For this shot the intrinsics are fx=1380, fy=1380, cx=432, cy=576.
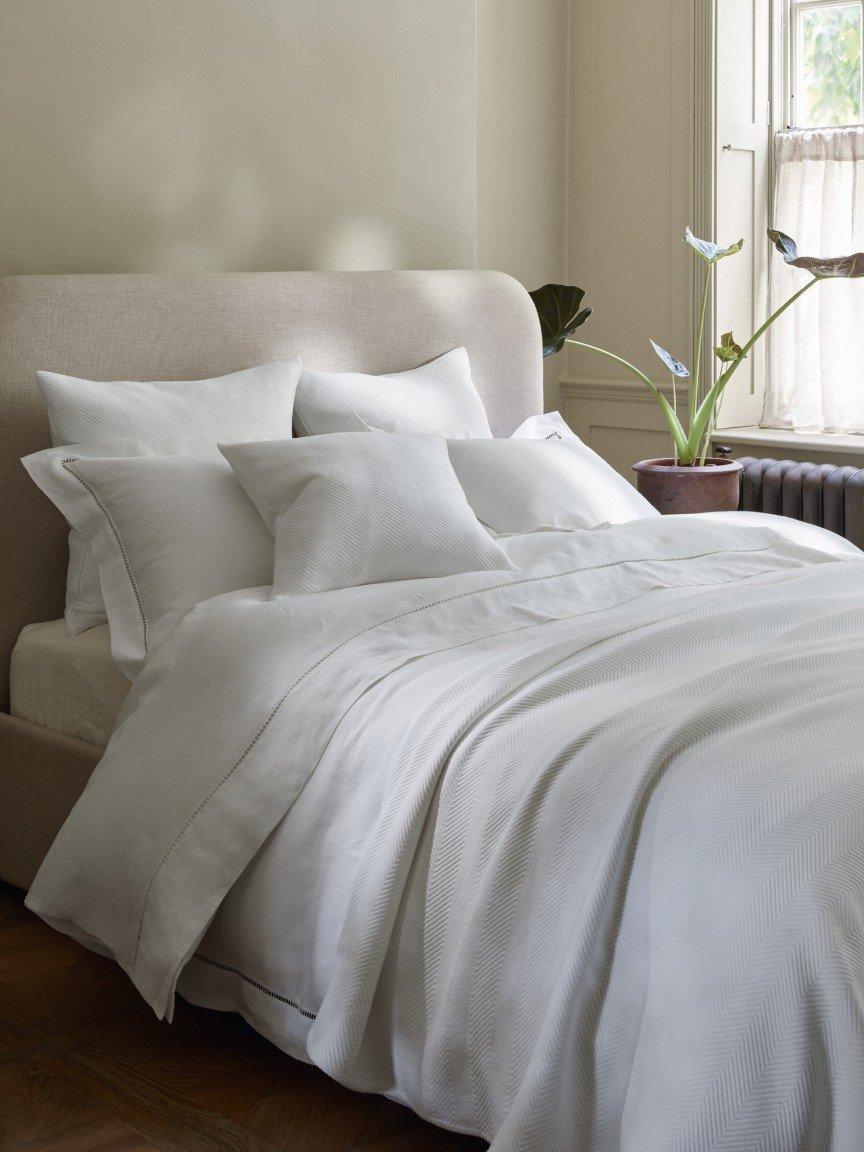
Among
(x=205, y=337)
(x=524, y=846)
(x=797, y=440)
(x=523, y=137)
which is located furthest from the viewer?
(x=523, y=137)

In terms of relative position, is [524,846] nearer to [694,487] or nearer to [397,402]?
[397,402]

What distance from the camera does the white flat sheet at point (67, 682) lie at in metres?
2.69

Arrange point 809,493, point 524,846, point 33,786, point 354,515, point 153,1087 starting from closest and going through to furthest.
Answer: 1. point 524,846
2. point 153,1087
3. point 354,515
4. point 33,786
5. point 809,493

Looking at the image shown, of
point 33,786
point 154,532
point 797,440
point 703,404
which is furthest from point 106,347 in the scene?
point 797,440

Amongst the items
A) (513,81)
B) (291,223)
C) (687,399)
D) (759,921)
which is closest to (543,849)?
(759,921)

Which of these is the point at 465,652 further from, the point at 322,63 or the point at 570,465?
the point at 322,63

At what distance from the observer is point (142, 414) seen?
2.95m

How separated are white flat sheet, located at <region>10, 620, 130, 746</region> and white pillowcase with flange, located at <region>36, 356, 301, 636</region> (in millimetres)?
63

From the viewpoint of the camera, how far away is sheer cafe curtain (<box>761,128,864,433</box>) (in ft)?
16.0

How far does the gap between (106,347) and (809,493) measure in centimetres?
247

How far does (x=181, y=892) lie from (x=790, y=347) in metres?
3.63

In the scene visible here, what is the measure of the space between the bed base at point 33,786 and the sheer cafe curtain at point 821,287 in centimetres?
321

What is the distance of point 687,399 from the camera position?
5137 millimetres

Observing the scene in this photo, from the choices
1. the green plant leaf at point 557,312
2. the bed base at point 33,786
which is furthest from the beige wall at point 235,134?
the bed base at point 33,786
